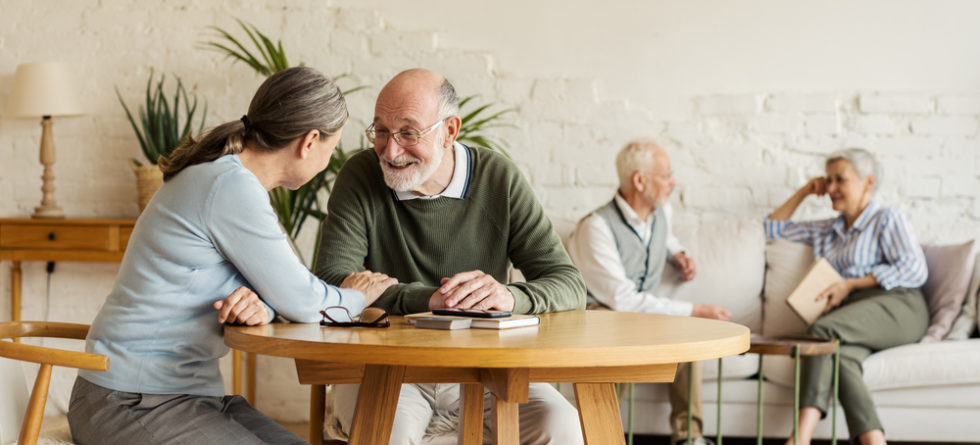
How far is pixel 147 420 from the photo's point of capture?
59.0 inches

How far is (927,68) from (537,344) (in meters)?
3.47

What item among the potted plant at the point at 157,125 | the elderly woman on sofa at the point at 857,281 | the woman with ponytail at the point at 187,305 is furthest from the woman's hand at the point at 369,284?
the potted plant at the point at 157,125

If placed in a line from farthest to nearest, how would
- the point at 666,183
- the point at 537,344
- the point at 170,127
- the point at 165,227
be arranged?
the point at 170,127
the point at 666,183
the point at 165,227
the point at 537,344

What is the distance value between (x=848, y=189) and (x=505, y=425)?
2594 millimetres

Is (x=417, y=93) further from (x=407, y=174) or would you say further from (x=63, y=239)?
(x=63, y=239)

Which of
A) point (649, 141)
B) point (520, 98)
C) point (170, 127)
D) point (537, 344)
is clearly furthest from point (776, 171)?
point (537, 344)

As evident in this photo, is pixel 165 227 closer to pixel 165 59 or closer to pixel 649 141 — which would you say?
pixel 649 141

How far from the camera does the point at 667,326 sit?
5.31 ft

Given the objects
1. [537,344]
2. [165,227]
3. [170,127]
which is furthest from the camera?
[170,127]

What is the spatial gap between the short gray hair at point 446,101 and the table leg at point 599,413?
769 millimetres

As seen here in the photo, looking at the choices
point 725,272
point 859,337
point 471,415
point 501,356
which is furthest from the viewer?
point 725,272

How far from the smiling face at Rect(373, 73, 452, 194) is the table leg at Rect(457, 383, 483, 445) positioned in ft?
1.73

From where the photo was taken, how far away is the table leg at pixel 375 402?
153 centimetres

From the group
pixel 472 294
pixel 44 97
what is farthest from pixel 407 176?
pixel 44 97
